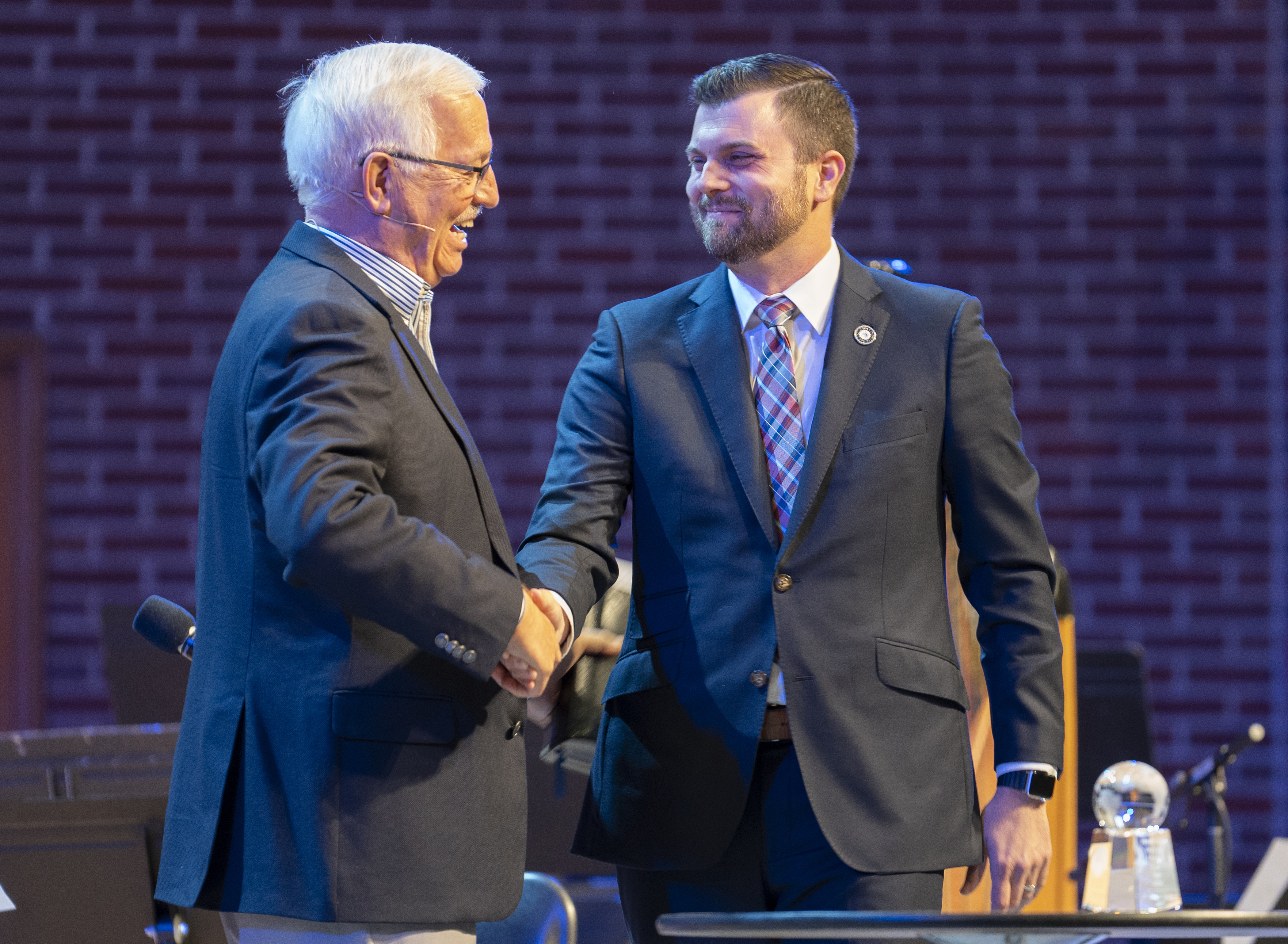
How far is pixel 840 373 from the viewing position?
1937 millimetres

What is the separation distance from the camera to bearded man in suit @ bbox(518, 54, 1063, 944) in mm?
1813

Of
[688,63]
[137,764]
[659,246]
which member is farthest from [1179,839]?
[137,764]

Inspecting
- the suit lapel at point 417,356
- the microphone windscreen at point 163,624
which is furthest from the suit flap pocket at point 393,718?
the microphone windscreen at point 163,624

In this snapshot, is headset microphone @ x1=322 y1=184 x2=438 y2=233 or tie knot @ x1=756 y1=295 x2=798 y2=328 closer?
headset microphone @ x1=322 y1=184 x2=438 y2=233

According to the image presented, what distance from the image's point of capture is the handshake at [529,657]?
1.71 m

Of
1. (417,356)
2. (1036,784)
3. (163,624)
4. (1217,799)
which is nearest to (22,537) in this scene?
(163,624)

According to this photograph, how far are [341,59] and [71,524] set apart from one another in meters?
3.74

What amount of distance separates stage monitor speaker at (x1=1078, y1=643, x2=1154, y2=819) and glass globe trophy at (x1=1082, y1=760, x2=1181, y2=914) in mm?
999

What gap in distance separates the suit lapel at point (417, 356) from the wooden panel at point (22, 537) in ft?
12.3

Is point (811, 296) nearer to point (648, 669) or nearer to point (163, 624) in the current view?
point (648, 669)

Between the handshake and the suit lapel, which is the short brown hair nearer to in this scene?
the suit lapel

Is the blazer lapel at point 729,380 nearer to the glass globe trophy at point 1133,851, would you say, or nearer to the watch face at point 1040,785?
the watch face at point 1040,785

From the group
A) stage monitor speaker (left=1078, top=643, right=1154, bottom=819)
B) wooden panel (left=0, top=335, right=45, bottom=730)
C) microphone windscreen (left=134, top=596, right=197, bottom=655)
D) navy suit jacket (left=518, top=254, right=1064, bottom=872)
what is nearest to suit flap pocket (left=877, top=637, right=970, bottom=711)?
navy suit jacket (left=518, top=254, right=1064, bottom=872)

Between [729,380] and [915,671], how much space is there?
473 millimetres
